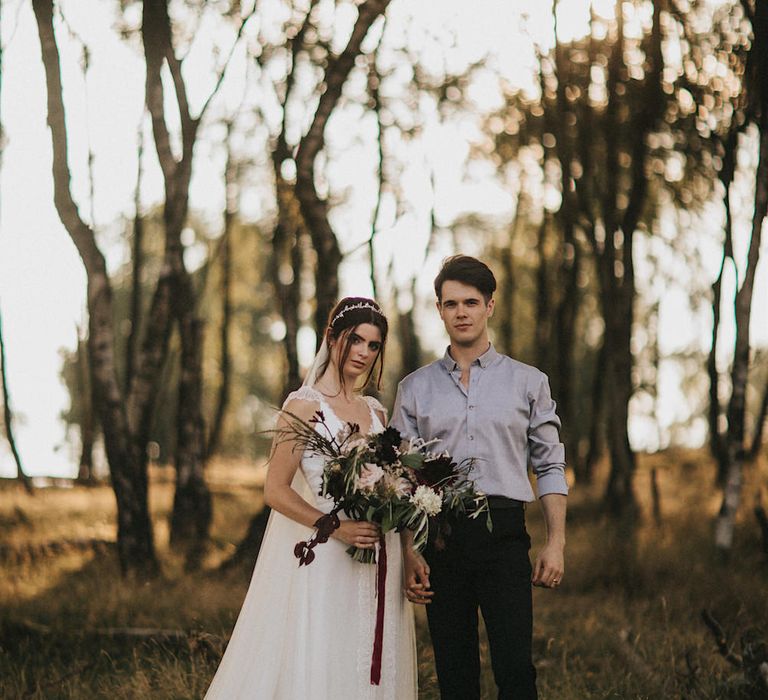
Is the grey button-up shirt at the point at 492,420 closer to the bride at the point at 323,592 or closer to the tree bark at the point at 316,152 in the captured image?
the bride at the point at 323,592

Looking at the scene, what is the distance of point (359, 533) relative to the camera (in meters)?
5.30

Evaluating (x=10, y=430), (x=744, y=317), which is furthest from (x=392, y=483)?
(x=10, y=430)

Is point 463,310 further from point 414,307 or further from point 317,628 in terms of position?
point 414,307

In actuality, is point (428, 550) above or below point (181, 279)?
below

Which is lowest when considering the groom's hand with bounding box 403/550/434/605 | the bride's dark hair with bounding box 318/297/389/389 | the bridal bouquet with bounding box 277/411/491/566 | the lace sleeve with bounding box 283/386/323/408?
the groom's hand with bounding box 403/550/434/605

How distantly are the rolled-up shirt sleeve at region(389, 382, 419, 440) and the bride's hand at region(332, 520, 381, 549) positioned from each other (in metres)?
0.54

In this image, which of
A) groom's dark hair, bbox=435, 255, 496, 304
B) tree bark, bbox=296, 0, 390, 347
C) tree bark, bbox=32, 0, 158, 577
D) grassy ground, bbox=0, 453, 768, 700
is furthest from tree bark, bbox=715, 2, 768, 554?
groom's dark hair, bbox=435, 255, 496, 304

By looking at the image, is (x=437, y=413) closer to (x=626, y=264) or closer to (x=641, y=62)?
(x=626, y=264)

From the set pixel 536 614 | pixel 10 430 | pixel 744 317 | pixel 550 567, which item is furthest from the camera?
pixel 10 430

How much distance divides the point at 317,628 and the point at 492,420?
4.48 ft

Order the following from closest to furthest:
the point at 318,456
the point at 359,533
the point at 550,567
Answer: the point at 550,567 < the point at 359,533 < the point at 318,456

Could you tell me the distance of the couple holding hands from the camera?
5.31 m

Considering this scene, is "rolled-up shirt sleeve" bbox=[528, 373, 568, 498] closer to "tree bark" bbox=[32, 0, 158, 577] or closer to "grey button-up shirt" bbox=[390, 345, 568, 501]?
"grey button-up shirt" bbox=[390, 345, 568, 501]

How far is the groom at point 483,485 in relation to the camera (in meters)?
5.25
